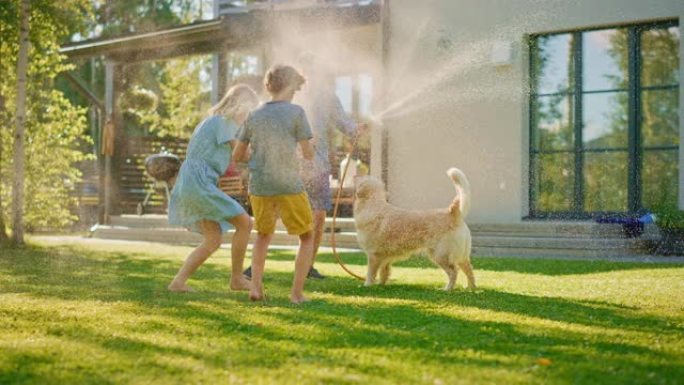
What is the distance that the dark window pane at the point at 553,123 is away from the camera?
10.9m

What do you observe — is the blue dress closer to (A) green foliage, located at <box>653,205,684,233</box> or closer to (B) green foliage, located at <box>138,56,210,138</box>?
(A) green foliage, located at <box>653,205,684,233</box>

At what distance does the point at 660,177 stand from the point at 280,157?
23.3 ft

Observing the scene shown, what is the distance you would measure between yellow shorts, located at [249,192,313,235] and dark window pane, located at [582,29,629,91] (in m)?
7.11

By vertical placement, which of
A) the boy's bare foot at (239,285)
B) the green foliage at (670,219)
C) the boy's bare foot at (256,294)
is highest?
the green foliage at (670,219)

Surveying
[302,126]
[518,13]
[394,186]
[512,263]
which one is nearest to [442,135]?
[394,186]

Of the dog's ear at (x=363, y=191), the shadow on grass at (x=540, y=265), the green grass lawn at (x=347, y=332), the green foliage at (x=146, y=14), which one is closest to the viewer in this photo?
the green grass lawn at (x=347, y=332)

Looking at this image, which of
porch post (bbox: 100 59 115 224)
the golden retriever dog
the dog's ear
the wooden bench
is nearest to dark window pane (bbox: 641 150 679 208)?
the golden retriever dog

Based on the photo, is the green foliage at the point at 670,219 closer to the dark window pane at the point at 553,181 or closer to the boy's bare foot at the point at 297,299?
the dark window pane at the point at 553,181

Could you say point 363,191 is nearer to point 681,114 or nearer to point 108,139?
point 681,114

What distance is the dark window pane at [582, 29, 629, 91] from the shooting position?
10469mm

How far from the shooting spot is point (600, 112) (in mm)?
10648

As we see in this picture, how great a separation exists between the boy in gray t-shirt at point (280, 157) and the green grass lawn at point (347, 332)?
1.59ft

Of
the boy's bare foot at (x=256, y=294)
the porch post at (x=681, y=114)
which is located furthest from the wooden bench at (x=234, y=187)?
the boy's bare foot at (x=256, y=294)

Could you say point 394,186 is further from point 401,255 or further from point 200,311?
point 200,311
